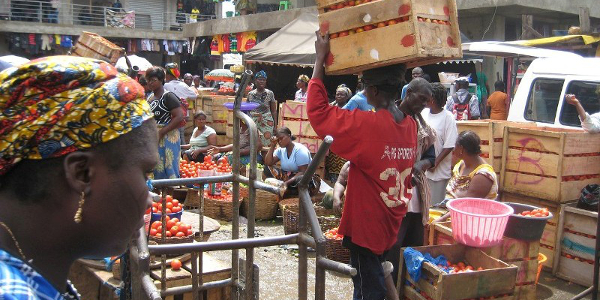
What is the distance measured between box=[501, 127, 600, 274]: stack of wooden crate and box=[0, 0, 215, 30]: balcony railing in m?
32.6

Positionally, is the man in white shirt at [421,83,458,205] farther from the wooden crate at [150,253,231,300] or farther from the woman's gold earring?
the woman's gold earring

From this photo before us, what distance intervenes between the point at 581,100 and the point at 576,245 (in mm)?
2142

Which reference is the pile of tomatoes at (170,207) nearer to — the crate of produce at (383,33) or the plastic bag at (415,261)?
the crate of produce at (383,33)

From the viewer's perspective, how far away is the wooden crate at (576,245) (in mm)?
5785

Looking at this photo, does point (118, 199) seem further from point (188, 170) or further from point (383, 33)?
point (188, 170)

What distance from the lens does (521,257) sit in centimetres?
501

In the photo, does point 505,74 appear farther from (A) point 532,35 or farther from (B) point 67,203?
(B) point 67,203

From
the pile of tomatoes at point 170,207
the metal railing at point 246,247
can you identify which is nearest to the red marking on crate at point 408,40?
the metal railing at point 246,247

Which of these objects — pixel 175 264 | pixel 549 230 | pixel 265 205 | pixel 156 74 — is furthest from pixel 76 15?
pixel 175 264

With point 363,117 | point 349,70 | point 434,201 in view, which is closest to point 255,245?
point 363,117

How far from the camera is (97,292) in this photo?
12.7ft

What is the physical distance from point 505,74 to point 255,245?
14.8 meters

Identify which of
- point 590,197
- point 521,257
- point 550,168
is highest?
point 550,168

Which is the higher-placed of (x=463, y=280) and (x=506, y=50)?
(x=506, y=50)
